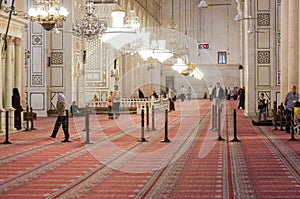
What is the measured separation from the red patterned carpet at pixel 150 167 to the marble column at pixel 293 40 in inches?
115

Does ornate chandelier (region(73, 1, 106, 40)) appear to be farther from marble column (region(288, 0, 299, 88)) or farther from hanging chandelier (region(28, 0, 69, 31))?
marble column (region(288, 0, 299, 88))

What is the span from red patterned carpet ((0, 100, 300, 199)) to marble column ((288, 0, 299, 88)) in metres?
2.93

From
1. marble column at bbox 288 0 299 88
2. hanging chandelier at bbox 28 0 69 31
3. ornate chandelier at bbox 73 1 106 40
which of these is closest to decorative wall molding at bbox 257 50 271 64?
marble column at bbox 288 0 299 88

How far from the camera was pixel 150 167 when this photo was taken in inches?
328

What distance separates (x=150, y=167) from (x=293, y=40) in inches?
338

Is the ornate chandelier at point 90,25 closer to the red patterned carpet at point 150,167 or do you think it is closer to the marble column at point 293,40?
the marble column at point 293,40

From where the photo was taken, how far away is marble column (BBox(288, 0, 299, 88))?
1570 centimetres

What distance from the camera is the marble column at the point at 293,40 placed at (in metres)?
15.7

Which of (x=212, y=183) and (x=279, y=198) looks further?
(x=212, y=183)

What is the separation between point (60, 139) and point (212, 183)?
6460 mm

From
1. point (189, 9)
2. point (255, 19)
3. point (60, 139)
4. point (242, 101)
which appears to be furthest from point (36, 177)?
point (189, 9)

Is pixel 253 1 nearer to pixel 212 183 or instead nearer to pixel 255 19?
pixel 255 19

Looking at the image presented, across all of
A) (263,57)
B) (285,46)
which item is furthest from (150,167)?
(263,57)

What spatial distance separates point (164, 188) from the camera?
658cm
